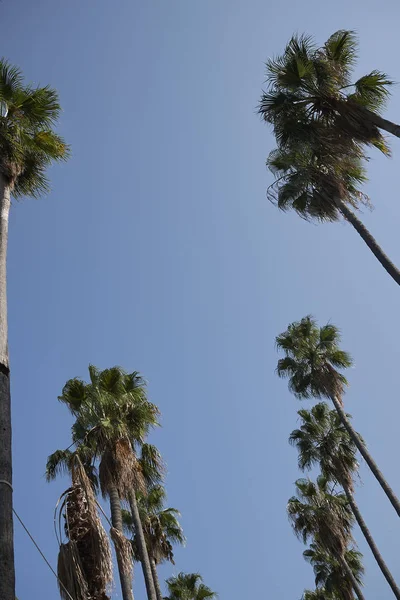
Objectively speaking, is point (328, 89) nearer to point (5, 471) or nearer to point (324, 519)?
point (5, 471)

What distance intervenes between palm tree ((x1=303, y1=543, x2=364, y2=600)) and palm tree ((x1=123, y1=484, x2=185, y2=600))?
455 inches

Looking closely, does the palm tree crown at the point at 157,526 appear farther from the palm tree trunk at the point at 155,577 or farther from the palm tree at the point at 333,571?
the palm tree at the point at 333,571

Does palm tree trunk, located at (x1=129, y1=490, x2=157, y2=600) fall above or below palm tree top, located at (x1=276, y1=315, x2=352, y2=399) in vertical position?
below

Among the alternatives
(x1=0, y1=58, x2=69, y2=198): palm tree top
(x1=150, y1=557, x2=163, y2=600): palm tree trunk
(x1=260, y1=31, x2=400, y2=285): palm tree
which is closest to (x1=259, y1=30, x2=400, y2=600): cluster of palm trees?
(x1=260, y1=31, x2=400, y2=285): palm tree

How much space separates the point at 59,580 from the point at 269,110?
1262cm

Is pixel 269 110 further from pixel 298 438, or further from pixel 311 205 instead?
pixel 298 438

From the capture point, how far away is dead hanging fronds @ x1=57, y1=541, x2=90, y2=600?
5.64 meters

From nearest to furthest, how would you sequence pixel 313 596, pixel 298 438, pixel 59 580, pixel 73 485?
pixel 59 580 → pixel 73 485 → pixel 298 438 → pixel 313 596

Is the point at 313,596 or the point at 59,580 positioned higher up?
the point at 313,596

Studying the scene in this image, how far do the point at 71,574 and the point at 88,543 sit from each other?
17.4 inches

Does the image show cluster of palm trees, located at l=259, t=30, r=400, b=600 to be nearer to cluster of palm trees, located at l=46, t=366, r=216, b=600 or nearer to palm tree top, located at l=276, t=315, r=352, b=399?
palm tree top, located at l=276, t=315, r=352, b=399

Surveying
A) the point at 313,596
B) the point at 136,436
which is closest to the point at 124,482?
the point at 136,436

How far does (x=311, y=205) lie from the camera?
1616 centimetres

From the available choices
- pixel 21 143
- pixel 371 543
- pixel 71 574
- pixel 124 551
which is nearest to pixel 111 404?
pixel 124 551
